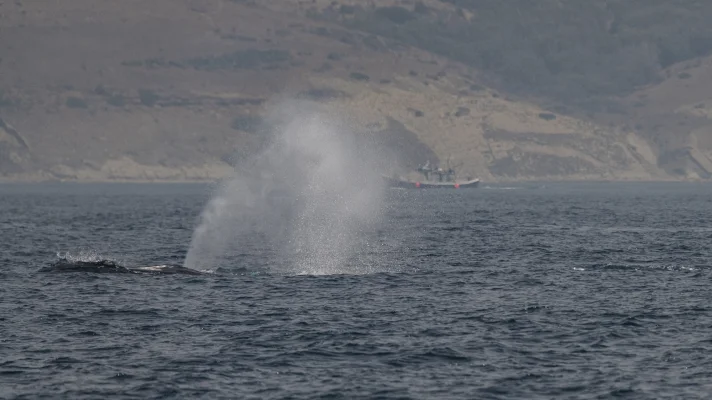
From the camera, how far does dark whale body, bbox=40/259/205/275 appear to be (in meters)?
75.3

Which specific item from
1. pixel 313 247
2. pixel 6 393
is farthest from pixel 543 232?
pixel 6 393

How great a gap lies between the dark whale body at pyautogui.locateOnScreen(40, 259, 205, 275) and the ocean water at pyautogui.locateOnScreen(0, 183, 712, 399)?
1583mm

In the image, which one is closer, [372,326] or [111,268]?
[372,326]

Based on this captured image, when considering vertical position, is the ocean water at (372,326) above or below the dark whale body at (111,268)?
below

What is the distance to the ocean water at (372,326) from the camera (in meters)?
45.1

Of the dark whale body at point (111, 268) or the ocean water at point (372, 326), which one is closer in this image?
the ocean water at point (372, 326)

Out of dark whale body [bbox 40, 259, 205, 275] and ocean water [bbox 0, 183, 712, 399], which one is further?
dark whale body [bbox 40, 259, 205, 275]

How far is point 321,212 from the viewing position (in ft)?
574

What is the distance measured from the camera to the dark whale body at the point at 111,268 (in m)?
75.3

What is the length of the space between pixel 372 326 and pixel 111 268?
81.1 ft

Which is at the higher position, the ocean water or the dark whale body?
the dark whale body

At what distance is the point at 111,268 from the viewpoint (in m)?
75.9

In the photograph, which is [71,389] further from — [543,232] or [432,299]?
[543,232]

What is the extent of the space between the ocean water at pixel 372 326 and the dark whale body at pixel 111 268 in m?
1.58
